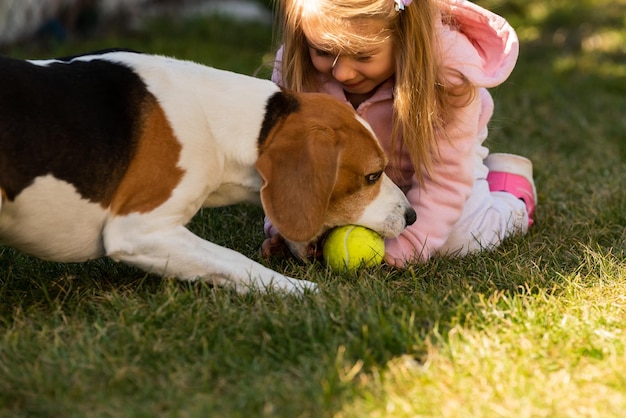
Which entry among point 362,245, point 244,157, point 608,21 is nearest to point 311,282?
point 362,245

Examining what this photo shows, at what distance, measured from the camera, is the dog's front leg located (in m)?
3.55

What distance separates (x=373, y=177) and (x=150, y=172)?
3.15 feet

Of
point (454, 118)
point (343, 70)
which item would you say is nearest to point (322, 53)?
point (343, 70)

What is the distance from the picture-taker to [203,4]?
1155 centimetres

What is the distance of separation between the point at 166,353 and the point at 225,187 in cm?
88

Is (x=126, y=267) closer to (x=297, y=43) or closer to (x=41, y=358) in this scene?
(x=41, y=358)

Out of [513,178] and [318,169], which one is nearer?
[318,169]

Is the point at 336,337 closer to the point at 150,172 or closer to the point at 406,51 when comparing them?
the point at 150,172

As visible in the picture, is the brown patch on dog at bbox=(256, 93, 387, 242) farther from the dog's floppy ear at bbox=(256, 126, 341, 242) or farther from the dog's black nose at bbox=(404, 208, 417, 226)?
the dog's black nose at bbox=(404, 208, 417, 226)

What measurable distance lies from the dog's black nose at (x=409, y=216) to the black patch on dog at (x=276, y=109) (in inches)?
28.5

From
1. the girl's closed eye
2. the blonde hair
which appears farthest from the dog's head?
the girl's closed eye

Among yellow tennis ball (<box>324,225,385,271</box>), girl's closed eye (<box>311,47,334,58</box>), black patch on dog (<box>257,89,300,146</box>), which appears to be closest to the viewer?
black patch on dog (<box>257,89,300,146</box>)

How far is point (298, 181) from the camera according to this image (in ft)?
11.7

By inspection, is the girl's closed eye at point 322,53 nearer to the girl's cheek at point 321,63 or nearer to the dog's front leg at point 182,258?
the girl's cheek at point 321,63
